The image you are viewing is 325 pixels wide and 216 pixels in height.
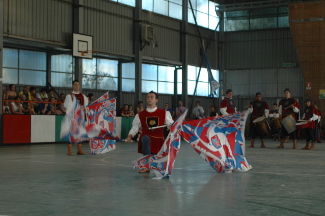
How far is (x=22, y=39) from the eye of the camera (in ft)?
75.9

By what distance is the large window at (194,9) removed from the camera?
31.9 meters

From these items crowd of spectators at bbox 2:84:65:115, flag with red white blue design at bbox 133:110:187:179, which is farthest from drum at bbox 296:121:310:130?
flag with red white blue design at bbox 133:110:187:179

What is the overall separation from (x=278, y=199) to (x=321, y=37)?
25.2 meters

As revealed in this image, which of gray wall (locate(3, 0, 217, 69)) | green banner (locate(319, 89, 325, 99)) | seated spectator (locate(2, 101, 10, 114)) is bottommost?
seated spectator (locate(2, 101, 10, 114))

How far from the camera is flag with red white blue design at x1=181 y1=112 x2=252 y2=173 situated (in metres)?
9.94

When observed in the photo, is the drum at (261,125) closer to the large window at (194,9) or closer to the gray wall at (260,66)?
the large window at (194,9)

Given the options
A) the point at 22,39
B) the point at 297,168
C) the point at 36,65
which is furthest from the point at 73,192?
the point at 36,65

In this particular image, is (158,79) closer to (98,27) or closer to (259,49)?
(98,27)

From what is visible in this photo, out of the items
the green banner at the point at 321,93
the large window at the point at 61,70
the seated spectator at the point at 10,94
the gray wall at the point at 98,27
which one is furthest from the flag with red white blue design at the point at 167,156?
the green banner at the point at 321,93

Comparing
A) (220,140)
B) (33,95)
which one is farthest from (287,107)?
(33,95)

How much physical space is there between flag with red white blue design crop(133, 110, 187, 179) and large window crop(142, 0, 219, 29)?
890 inches

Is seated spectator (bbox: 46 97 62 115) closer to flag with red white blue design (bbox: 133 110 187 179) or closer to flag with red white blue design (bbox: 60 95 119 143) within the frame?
flag with red white blue design (bbox: 60 95 119 143)

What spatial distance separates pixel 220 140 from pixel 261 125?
9.93 metres

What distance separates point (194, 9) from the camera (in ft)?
118
